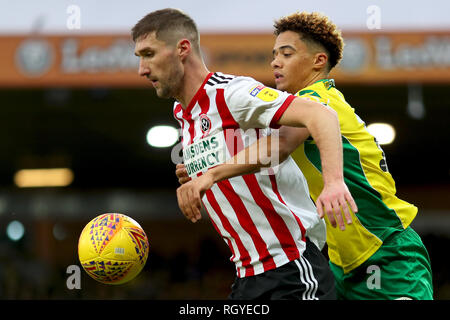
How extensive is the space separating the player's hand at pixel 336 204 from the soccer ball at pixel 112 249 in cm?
124

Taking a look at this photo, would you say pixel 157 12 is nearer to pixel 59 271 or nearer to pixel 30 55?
pixel 30 55

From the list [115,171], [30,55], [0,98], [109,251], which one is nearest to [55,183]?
[115,171]

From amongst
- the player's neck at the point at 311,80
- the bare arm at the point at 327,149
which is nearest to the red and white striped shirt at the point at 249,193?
the bare arm at the point at 327,149

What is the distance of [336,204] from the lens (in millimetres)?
2553

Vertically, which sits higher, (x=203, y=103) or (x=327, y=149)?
(x=203, y=103)

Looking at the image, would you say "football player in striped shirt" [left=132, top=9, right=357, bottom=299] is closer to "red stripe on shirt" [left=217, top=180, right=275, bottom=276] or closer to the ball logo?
"red stripe on shirt" [left=217, top=180, right=275, bottom=276]

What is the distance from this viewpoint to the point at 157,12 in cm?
339

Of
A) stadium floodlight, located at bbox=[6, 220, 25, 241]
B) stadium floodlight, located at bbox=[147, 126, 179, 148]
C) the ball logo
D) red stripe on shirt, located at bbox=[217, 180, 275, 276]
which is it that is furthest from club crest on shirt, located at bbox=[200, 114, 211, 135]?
stadium floodlight, located at bbox=[6, 220, 25, 241]

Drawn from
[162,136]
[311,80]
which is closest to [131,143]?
[162,136]

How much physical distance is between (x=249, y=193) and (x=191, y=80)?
679 mm

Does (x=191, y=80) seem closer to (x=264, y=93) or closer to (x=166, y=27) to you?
(x=166, y=27)

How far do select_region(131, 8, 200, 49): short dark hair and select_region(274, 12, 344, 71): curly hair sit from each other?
79cm

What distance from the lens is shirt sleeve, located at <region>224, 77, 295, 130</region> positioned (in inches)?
115

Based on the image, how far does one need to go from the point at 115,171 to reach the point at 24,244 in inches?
121
